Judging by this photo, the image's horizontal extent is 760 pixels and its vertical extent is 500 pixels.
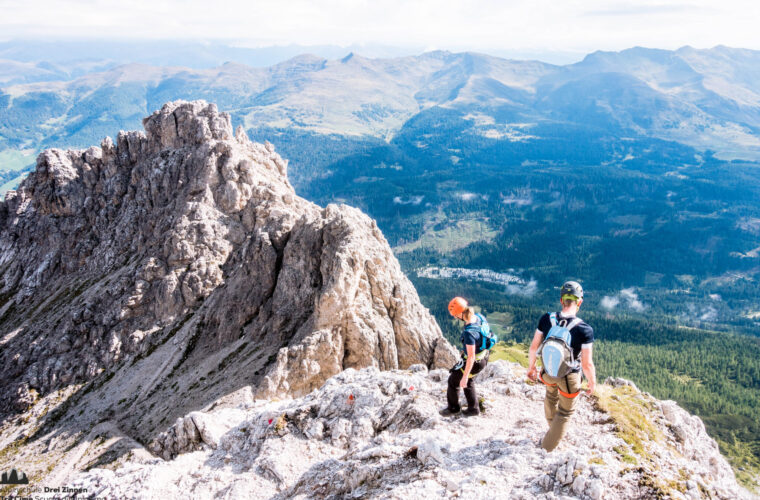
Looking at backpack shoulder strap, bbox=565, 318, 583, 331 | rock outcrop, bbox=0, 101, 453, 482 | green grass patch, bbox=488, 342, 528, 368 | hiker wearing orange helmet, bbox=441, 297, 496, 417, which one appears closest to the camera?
backpack shoulder strap, bbox=565, 318, 583, 331

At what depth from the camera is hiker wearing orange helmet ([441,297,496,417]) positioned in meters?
20.7

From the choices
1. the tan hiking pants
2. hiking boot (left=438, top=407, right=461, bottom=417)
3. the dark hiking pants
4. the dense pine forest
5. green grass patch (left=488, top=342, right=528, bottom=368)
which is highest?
the tan hiking pants

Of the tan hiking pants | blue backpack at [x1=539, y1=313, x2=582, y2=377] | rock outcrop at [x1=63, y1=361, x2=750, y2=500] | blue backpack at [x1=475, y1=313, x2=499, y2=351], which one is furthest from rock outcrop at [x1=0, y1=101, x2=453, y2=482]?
blue backpack at [x1=539, y1=313, x2=582, y2=377]

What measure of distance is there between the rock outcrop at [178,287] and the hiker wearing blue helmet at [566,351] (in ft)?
122

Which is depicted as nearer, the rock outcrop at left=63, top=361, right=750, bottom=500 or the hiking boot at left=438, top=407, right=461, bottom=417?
the rock outcrop at left=63, top=361, right=750, bottom=500

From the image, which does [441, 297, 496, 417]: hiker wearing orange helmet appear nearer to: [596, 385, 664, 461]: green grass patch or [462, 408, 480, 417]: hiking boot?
[462, 408, 480, 417]: hiking boot

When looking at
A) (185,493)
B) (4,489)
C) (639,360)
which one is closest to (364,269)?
(185,493)

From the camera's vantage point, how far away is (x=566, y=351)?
1647 cm

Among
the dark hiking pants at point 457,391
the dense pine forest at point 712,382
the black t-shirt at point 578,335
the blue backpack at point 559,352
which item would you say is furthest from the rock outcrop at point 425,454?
the dense pine forest at point 712,382

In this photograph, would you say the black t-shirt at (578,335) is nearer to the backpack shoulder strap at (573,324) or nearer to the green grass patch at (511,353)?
the backpack shoulder strap at (573,324)

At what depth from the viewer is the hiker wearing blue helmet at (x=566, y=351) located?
16531mm

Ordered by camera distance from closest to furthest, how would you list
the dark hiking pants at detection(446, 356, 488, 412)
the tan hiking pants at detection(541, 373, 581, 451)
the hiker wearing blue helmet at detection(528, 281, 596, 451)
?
the hiker wearing blue helmet at detection(528, 281, 596, 451) → the tan hiking pants at detection(541, 373, 581, 451) → the dark hiking pants at detection(446, 356, 488, 412)

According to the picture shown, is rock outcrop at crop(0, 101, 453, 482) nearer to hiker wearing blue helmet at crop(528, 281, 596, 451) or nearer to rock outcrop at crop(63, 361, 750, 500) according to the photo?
rock outcrop at crop(63, 361, 750, 500)

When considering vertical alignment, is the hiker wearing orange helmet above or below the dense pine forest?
above
